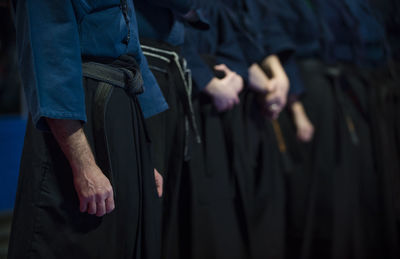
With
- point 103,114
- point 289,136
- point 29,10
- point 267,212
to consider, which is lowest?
point 267,212

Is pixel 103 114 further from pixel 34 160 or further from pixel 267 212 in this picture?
pixel 267 212

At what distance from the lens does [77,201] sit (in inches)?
26.9

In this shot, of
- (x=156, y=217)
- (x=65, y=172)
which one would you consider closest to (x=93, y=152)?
(x=65, y=172)

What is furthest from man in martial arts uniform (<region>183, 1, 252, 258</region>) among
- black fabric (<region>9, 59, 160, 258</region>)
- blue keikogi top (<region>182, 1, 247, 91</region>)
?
black fabric (<region>9, 59, 160, 258</region>)

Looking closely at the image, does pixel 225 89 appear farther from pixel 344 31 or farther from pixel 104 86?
pixel 344 31

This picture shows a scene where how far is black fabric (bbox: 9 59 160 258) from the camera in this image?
667 mm

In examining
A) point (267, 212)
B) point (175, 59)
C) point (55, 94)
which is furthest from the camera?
point (267, 212)

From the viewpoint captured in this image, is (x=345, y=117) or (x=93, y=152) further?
(x=345, y=117)

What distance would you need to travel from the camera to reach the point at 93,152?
27.7 inches

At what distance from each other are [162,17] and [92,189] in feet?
1.55

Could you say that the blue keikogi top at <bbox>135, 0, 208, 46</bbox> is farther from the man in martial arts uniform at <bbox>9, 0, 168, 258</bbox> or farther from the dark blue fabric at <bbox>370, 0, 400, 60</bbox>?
the dark blue fabric at <bbox>370, 0, 400, 60</bbox>

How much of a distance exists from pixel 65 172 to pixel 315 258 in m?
1.31

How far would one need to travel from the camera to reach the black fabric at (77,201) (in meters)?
0.67

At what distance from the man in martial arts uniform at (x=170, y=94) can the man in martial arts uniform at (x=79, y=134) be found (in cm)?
13
